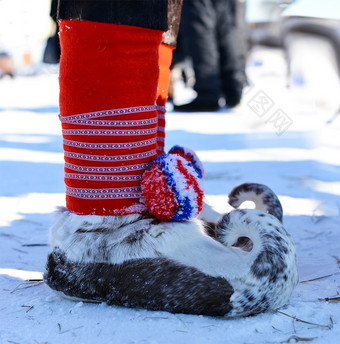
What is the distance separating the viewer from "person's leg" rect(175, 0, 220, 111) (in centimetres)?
509

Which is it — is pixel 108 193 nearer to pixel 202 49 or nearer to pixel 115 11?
pixel 115 11

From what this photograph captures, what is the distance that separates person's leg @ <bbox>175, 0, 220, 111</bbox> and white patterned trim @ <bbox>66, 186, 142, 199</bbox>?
397 cm

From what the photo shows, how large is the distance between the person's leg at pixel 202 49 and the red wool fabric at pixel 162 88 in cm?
360

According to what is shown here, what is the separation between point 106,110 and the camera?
3.98ft

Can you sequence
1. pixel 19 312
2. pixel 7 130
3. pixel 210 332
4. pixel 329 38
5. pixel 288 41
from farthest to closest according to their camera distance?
pixel 288 41, pixel 7 130, pixel 329 38, pixel 19 312, pixel 210 332

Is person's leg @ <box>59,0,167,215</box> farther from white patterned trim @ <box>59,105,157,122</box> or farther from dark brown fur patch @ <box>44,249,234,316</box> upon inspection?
dark brown fur patch @ <box>44,249,234,316</box>

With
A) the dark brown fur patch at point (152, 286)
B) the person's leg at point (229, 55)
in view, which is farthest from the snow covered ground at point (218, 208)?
the person's leg at point (229, 55)

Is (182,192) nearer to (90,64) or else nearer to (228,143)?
(90,64)

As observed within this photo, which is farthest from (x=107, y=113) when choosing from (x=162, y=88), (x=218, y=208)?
(x=218, y=208)

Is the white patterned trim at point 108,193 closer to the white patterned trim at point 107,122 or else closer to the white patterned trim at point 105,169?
the white patterned trim at point 105,169

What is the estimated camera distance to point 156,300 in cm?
115

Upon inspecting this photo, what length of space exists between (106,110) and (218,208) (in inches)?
21.5

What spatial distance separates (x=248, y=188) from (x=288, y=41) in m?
3.56

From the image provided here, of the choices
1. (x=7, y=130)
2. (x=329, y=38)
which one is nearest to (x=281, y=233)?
(x=329, y=38)
